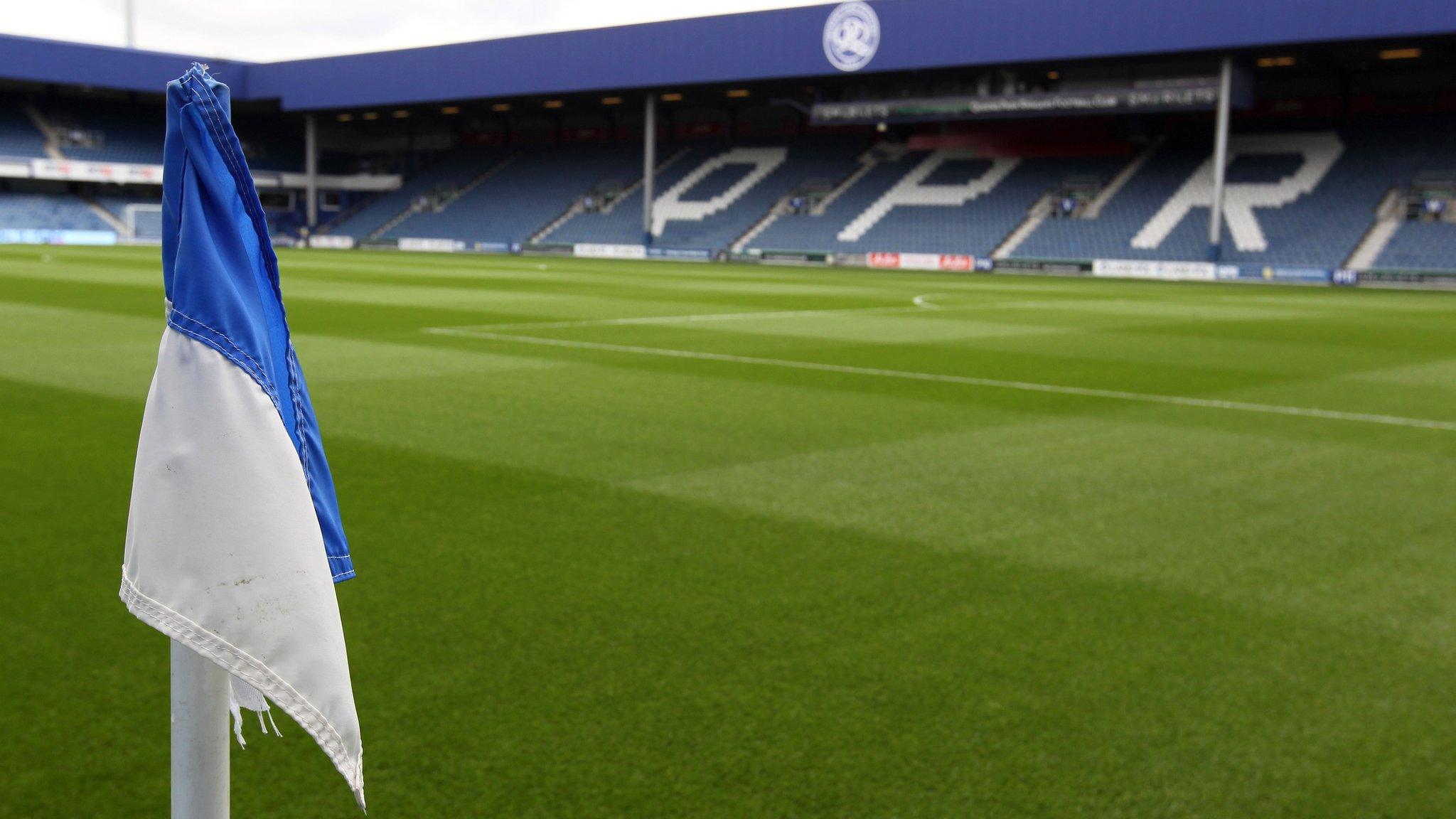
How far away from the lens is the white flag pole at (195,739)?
157cm

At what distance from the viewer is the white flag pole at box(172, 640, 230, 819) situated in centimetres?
157

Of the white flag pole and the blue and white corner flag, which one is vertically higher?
the blue and white corner flag

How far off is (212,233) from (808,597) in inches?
135

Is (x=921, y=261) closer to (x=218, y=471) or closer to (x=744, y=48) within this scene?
(x=744, y=48)

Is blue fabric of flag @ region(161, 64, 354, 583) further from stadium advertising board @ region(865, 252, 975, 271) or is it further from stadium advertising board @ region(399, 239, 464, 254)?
stadium advertising board @ region(399, 239, 464, 254)

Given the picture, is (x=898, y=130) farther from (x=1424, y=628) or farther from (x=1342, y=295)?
(x=1424, y=628)

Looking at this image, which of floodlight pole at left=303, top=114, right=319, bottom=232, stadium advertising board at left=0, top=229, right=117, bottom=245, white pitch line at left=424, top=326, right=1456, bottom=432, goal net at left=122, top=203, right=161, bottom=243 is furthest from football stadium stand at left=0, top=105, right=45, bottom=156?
white pitch line at left=424, top=326, right=1456, bottom=432

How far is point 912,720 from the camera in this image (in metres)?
3.57

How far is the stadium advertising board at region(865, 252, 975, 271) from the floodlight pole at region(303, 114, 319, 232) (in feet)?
100

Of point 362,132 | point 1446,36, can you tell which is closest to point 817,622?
point 1446,36

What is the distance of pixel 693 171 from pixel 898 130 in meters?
9.11

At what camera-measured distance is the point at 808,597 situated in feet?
15.6

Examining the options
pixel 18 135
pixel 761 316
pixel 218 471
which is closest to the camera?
pixel 218 471

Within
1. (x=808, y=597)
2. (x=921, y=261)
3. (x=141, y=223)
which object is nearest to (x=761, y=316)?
(x=808, y=597)
